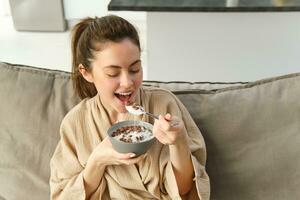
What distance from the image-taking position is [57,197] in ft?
3.70

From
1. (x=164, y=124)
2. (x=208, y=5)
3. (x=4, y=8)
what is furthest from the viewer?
(x=4, y=8)

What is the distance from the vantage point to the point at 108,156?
39.7 inches

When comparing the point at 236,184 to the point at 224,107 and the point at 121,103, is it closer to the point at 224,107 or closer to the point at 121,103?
the point at 224,107

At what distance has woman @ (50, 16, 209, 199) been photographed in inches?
40.0

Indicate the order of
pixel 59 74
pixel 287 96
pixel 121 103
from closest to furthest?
pixel 121 103 → pixel 287 96 → pixel 59 74

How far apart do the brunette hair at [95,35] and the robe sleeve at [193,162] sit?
241 mm

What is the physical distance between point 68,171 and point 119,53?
38 cm

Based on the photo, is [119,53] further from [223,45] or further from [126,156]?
[223,45]

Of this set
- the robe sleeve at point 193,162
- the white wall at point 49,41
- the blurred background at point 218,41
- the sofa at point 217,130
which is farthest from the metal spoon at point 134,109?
the white wall at point 49,41

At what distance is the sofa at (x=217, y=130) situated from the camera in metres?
1.19

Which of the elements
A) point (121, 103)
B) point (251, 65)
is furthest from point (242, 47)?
point (121, 103)

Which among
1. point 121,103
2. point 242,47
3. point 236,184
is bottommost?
point 236,184

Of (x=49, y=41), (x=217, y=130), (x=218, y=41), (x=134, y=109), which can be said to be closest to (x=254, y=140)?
(x=217, y=130)

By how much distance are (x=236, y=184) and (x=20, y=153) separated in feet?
2.36
